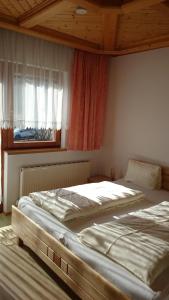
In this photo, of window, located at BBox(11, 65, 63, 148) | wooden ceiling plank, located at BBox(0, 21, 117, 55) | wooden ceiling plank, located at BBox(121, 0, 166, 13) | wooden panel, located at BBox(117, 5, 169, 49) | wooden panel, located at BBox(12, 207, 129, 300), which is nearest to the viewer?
wooden panel, located at BBox(12, 207, 129, 300)

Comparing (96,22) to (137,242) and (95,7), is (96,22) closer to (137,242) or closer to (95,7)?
(95,7)

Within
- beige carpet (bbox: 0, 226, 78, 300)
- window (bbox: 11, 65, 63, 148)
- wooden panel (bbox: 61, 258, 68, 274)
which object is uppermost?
window (bbox: 11, 65, 63, 148)

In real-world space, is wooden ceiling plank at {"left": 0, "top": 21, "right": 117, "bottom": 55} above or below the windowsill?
above

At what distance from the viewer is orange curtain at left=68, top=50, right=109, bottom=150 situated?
148 inches

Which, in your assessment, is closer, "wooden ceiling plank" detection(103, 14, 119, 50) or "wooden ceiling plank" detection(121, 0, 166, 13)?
"wooden ceiling plank" detection(121, 0, 166, 13)

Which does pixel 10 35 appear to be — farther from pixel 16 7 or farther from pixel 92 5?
pixel 92 5

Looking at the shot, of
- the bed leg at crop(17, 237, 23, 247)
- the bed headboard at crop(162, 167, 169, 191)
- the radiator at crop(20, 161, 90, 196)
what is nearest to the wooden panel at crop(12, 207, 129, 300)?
the bed leg at crop(17, 237, 23, 247)

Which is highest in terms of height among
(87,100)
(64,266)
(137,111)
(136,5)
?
(136,5)

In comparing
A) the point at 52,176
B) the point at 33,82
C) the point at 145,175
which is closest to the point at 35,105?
the point at 33,82

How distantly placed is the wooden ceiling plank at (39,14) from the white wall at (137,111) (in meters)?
1.59

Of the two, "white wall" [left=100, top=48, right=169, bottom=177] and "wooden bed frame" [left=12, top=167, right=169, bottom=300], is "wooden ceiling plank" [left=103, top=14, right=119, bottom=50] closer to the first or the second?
"white wall" [left=100, top=48, right=169, bottom=177]

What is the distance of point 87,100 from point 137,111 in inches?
29.8

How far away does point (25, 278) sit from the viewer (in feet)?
7.39

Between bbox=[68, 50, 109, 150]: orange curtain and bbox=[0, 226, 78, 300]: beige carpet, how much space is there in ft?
5.72
